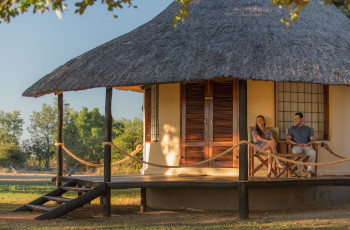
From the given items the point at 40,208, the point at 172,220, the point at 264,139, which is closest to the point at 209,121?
the point at 264,139

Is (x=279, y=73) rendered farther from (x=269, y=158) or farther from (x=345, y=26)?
(x=345, y=26)

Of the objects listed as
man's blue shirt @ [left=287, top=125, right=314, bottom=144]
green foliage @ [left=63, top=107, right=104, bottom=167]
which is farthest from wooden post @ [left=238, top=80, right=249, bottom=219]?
green foliage @ [left=63, top=107, right=104, bottom=167]

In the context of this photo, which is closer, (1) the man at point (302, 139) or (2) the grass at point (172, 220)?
(2) the grass at point (172, 220)

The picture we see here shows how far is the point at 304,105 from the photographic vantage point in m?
11.1

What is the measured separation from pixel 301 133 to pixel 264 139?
0.70 meters

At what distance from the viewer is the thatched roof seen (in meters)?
9.27

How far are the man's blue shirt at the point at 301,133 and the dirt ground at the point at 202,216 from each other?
4.34 ft

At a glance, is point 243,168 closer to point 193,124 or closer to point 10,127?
point 193,124

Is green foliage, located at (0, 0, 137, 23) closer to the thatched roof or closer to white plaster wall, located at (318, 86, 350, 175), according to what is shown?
the thatched roof

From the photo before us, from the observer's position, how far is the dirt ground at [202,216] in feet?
29.3

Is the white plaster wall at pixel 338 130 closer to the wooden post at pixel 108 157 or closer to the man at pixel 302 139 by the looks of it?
the man at pixel 302 139

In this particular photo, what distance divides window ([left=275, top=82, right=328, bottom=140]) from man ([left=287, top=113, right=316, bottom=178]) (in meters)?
0.57

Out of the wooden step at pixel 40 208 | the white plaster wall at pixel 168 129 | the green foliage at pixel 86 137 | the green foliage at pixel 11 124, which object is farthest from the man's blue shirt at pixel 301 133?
the green foliage at pixel 11 124

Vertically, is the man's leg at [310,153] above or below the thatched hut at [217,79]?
below
